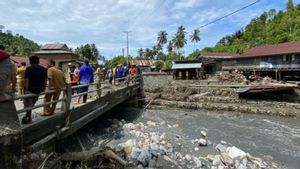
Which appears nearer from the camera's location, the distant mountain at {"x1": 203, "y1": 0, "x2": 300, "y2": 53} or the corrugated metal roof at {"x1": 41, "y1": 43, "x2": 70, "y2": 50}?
the corrugated metal roof at {"x1": 41, "y1": 43, "x2": 70, "y2": 50}

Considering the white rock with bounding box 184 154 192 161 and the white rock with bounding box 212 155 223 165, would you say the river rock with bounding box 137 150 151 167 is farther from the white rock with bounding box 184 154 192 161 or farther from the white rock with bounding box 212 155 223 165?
the white rock with bounding box 212 155 223 165

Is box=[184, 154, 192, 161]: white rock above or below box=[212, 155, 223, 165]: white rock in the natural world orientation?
above

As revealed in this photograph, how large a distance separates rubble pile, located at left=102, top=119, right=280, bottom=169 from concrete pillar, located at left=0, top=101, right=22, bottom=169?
478 centimetres

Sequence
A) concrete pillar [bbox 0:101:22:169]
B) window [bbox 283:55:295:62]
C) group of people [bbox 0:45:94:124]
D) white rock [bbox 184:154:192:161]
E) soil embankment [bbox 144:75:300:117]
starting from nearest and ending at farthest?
concrete pillar [bbox 0:101:22:169] < group of people [bbox 0:45:94:124] < white rock [bbox 184:154:192:161] < soil embankment [bbox 144:75:300:117] < window [bbox 283:55:295:62]

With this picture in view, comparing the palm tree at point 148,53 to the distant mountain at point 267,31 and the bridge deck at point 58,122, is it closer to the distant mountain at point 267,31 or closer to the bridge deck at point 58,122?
the distant mountain at point 267,31

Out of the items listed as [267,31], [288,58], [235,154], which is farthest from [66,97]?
[267,31]

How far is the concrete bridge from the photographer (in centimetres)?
338

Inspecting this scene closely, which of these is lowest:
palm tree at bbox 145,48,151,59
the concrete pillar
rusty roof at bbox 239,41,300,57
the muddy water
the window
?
the muddy water

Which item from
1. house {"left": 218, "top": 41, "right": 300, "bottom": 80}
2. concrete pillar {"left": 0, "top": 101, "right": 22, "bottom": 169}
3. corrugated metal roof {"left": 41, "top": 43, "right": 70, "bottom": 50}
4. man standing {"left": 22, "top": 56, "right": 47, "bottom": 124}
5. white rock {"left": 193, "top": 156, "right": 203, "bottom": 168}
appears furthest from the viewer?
corrugated metal roof {"left": 41, "top": 43, "right": 70, "bottom": 50}

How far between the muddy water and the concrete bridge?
143cm

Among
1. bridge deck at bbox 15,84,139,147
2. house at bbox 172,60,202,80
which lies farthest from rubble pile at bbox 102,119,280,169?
house at bbox 172,60,202,80

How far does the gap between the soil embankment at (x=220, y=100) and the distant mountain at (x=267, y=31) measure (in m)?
39.9

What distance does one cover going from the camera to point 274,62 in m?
38.7

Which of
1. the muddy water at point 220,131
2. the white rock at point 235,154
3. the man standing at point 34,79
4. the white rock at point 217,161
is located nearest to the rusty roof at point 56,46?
the muddy water at point 220,131
